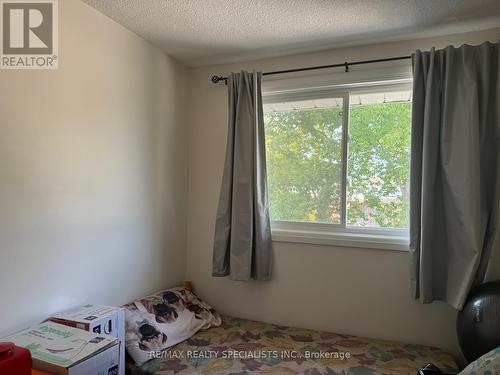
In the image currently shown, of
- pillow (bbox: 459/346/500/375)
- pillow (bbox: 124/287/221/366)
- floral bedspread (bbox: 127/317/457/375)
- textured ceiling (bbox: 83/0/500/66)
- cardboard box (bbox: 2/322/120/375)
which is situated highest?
textured ceiling (bbox: 83/0/500/66)

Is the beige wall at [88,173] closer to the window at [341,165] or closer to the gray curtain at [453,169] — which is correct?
the window at [341,165]

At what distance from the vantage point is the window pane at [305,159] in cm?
255

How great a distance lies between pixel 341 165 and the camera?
251cm

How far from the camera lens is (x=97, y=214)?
205cm

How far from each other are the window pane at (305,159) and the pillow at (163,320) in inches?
36.0

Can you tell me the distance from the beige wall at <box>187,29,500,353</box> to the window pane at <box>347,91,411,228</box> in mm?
268

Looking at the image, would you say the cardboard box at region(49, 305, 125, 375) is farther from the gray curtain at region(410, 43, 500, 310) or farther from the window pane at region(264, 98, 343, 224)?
the gray curtain at region(410, 43, 500, 310)

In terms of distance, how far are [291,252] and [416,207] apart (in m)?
0.93

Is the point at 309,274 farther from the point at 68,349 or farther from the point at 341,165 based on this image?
the point at 68,349

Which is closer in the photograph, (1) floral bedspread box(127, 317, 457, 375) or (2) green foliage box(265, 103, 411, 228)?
(1) floral bedspread box(127, 317, 457, 375)

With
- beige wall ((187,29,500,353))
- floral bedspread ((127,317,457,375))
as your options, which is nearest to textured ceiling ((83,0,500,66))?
beige wall ((187,29,500,353))

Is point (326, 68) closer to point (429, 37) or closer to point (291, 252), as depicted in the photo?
point (429, 37)

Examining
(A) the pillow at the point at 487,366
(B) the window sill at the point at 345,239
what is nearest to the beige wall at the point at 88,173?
(B) the window sill at the point at 345,239

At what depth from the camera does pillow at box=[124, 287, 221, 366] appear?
1971 mm
